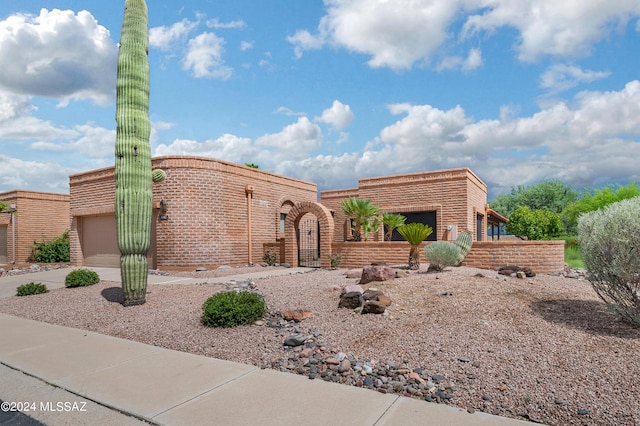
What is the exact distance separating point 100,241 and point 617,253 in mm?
19190

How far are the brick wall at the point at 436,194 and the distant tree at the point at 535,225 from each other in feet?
24.2

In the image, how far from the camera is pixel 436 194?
61.2ft

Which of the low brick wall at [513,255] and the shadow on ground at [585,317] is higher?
the low brick wall at [513,255]

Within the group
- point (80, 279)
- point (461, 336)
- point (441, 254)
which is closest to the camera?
point (461, 336)

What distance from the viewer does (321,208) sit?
1530cm

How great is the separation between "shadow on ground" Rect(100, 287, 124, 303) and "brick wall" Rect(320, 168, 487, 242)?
13064mm

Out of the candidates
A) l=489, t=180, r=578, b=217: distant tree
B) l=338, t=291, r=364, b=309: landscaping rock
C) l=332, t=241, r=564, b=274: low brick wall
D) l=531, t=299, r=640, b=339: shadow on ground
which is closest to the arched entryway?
l=332, t=241, r=564, b=274: low brick wall

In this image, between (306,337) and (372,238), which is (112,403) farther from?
(372,238)

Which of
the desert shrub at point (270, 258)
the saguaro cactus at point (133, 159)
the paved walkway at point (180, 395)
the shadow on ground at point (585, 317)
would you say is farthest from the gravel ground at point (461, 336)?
the desert shrub at point (270, 258)

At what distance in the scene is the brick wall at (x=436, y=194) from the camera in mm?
18047

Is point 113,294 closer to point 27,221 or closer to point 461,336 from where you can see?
point 461,336

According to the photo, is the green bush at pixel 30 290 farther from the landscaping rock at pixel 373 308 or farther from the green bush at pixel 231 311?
the landscaping rock at pixel 373 308

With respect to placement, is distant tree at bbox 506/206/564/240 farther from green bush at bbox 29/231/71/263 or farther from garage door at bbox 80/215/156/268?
green bush at bbox 29/231/71/263

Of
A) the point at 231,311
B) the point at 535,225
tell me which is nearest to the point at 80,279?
the point at 231,311
